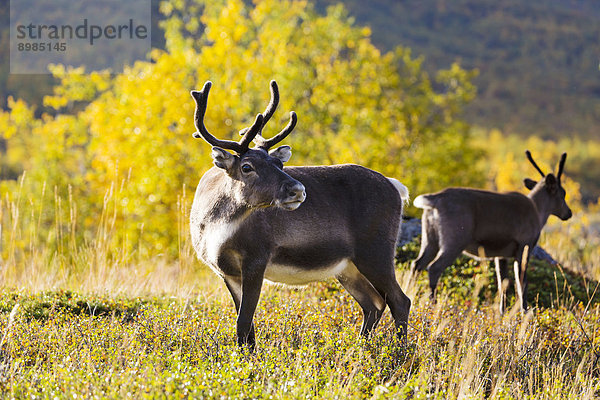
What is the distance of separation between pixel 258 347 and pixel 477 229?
450cm

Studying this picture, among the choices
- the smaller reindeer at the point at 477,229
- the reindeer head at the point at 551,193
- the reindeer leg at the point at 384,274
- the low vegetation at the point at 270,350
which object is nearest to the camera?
the low vegetation at the point at 270,350

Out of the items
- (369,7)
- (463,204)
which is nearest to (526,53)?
(369,7)

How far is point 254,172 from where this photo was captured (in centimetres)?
536

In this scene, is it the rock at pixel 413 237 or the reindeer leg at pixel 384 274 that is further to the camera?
the rock at pixel 413 237

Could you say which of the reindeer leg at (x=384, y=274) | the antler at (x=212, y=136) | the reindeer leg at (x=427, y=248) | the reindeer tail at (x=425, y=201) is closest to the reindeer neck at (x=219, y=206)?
the antler at (x=212, y=136)

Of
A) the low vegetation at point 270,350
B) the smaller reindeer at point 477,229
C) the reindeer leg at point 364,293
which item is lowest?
the low vegetation at point 270,350

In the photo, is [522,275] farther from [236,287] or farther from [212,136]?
[212,136]

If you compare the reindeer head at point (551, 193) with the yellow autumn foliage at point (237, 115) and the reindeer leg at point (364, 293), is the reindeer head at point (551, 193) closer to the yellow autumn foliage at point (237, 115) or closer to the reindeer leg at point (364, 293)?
the reindeer leg at point (364, 293)

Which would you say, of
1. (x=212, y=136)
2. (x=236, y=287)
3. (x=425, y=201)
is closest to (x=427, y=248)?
(x=425, y=201)

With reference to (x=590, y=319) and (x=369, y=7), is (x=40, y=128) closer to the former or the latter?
(x=590, y=319)

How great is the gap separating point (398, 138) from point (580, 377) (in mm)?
19114

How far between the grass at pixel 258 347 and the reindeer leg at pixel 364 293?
0.17 metres

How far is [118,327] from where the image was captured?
567cm

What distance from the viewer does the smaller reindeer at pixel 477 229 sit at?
866 centimetres
